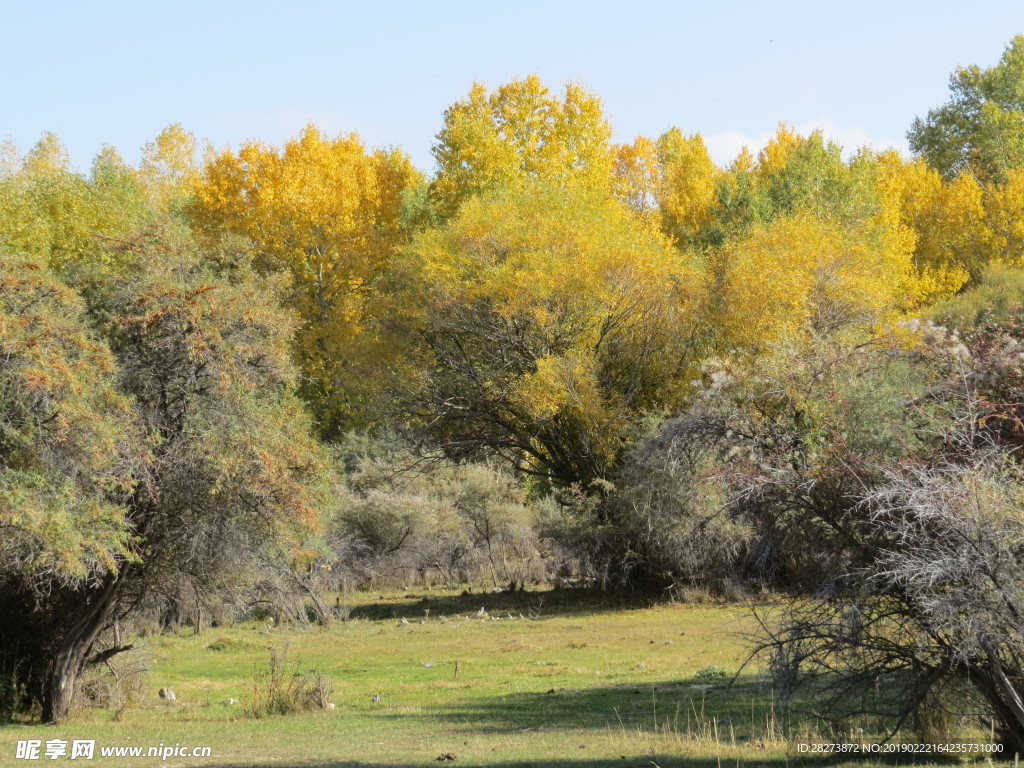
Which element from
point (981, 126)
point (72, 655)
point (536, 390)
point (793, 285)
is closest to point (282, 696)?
point (72, 655)

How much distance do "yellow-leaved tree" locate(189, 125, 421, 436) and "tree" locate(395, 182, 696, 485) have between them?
1058 cm

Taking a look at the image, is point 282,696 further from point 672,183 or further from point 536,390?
point 672,183

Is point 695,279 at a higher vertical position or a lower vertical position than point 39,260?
higher

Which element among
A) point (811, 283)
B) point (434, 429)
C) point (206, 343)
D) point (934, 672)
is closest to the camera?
point (934, 672)

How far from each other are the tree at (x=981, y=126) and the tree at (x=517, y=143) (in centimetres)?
2445

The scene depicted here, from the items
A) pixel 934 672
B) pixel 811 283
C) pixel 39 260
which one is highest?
pixel 811 283

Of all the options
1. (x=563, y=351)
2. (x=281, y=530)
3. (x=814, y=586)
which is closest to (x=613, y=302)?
(x=563, y=351)

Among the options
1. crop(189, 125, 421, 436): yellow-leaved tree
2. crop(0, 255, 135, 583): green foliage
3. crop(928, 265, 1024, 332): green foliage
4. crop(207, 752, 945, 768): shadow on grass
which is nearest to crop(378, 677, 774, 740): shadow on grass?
crop(207, 752, 945, 768): shadow on grass

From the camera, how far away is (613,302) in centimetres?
3275

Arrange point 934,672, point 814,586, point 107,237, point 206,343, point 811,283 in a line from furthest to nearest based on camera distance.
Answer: point 811,283 → point 107,237 → point 206,343 → point 814,586 → point 934,672

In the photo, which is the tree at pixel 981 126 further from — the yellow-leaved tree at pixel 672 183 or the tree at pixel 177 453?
the tree at pixel 177 453

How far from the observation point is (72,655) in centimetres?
1686

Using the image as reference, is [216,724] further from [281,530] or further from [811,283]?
[811,283]

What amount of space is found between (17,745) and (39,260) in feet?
23.7
